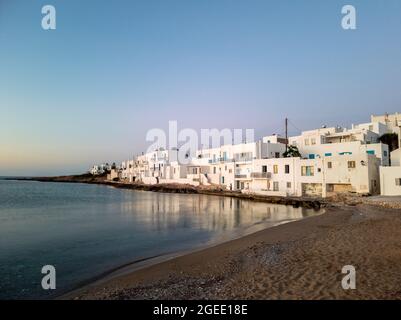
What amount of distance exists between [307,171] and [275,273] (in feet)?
104

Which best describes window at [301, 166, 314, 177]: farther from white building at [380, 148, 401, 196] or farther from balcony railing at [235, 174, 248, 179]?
balcony railing at [235, 174, 248, 179]

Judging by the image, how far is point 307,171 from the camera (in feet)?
123

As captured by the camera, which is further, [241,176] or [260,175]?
[241,176]

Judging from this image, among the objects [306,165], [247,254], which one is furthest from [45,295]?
[306,165]

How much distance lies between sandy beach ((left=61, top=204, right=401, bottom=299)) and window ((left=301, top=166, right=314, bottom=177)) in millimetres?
24102

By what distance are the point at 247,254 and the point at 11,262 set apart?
11086 mm

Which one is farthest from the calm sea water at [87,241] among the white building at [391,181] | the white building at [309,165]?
the white building at [391,181]

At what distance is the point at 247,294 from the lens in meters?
6.86

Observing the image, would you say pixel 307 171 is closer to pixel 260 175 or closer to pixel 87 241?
pixel 260 175

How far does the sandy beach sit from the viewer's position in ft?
22.6

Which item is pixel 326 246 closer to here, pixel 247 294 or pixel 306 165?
pixel 247 294

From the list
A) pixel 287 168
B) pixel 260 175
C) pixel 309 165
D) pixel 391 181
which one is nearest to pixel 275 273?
pixel 391 181

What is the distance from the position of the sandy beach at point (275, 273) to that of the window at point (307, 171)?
2410 centimetres

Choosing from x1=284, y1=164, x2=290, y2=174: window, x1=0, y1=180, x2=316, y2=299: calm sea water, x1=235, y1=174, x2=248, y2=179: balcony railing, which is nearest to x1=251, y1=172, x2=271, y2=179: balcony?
x1=235, y1=174, x2=248, y2=179: balcony railing
